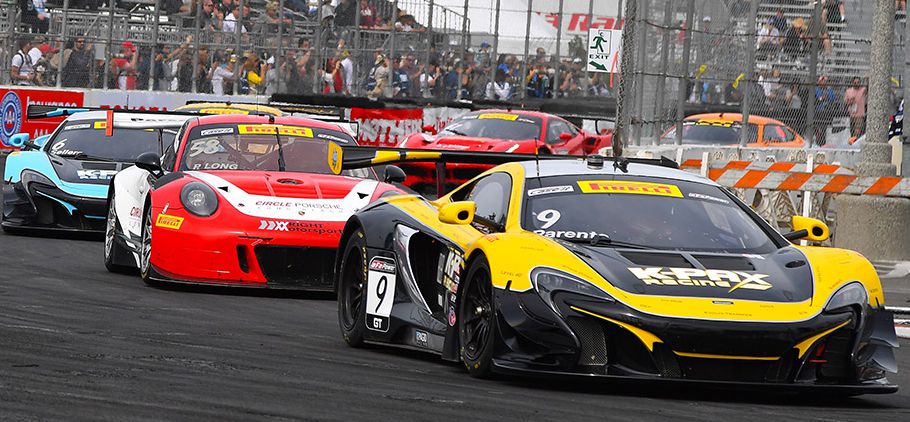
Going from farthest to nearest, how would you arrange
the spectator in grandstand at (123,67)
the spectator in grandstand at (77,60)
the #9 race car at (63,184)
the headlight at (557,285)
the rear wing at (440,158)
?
the spectator in grandstand at (77,60)
the spectator in grandstand at (123,67)
the #9 race car at (63,184)
the rear wing at (440,158)
the headlight at (557,285)

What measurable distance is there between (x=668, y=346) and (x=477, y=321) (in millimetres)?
1011

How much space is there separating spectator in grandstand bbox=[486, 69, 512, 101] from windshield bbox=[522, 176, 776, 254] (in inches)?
824

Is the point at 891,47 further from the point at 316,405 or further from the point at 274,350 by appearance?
the point at 316,405

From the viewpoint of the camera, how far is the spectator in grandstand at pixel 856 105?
21250mm

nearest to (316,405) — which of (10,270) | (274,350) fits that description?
(274,350)

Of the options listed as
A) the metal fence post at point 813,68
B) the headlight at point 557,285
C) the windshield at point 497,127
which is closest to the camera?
the headlight at point 557,285

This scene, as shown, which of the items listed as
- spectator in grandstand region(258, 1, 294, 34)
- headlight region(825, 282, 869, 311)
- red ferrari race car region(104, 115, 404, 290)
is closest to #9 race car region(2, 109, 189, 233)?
red ferrari race car region(104, 115, 404, 290)

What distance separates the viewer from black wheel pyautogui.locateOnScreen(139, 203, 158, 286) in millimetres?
11375

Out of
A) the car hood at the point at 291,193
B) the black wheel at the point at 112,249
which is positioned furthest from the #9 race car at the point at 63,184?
the car hood at the point at 291,193

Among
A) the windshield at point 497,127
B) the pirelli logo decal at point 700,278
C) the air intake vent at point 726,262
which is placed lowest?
the pirelli logo decal at point 700,278

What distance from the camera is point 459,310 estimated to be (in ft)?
24.0

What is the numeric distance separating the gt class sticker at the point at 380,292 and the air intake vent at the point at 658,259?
1662 millimetres

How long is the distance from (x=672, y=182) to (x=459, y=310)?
1342 mm

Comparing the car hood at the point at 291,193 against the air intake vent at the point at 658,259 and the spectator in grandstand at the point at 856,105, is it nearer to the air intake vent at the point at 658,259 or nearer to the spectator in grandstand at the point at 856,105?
the air intake vent at the point at 658,259
